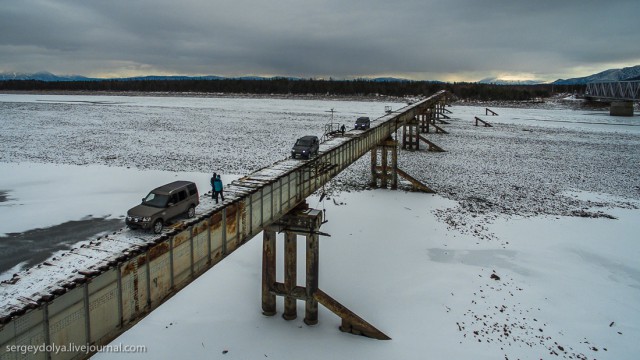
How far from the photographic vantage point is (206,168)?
4459 centimetres

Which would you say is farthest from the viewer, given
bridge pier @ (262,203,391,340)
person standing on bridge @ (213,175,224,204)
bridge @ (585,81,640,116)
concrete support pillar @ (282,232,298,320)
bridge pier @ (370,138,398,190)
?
bridge @ (585,81,640,116)

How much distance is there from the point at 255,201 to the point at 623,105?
13284 centimetres

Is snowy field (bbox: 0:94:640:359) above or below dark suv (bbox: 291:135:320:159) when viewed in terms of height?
below

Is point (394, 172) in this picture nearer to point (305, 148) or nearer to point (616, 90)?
point (305, 148)

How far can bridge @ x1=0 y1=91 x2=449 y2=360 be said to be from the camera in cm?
871

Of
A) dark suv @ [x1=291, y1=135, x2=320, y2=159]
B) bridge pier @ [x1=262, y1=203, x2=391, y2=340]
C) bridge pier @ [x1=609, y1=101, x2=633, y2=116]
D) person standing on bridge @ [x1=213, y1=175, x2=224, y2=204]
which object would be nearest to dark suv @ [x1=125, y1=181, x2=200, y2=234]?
person standing on bridge @ [x1=213, y1=175, x2=224, y2=204]

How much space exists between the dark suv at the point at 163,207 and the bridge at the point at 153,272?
0.34 metres

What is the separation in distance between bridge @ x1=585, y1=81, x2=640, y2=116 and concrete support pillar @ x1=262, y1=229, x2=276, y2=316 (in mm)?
120964

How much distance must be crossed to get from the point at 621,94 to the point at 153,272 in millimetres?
143126

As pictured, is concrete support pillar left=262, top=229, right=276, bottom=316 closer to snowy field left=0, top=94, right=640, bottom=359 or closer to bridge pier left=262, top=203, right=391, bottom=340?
bridge pier left=262, top=203, right=391, bottom=340

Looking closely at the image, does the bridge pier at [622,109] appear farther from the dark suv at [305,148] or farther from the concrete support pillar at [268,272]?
the concrete support pillar at [268,272]

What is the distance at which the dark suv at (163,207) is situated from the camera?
12.3 metres

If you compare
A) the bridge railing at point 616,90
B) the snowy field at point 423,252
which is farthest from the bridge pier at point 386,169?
the bridge railing at point 616,90

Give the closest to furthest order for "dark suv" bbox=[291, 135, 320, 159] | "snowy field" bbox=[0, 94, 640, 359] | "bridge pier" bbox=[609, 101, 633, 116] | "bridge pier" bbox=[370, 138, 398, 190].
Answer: "snowy field" bbox=[0, 94, 640, 359] < "dark suv" bbox=[291, 135, 320, 159] < "bridge pier" bbox=[370, 138, 398, 190] < "bridge pier" bbox=[609, 101, 633, 116]
